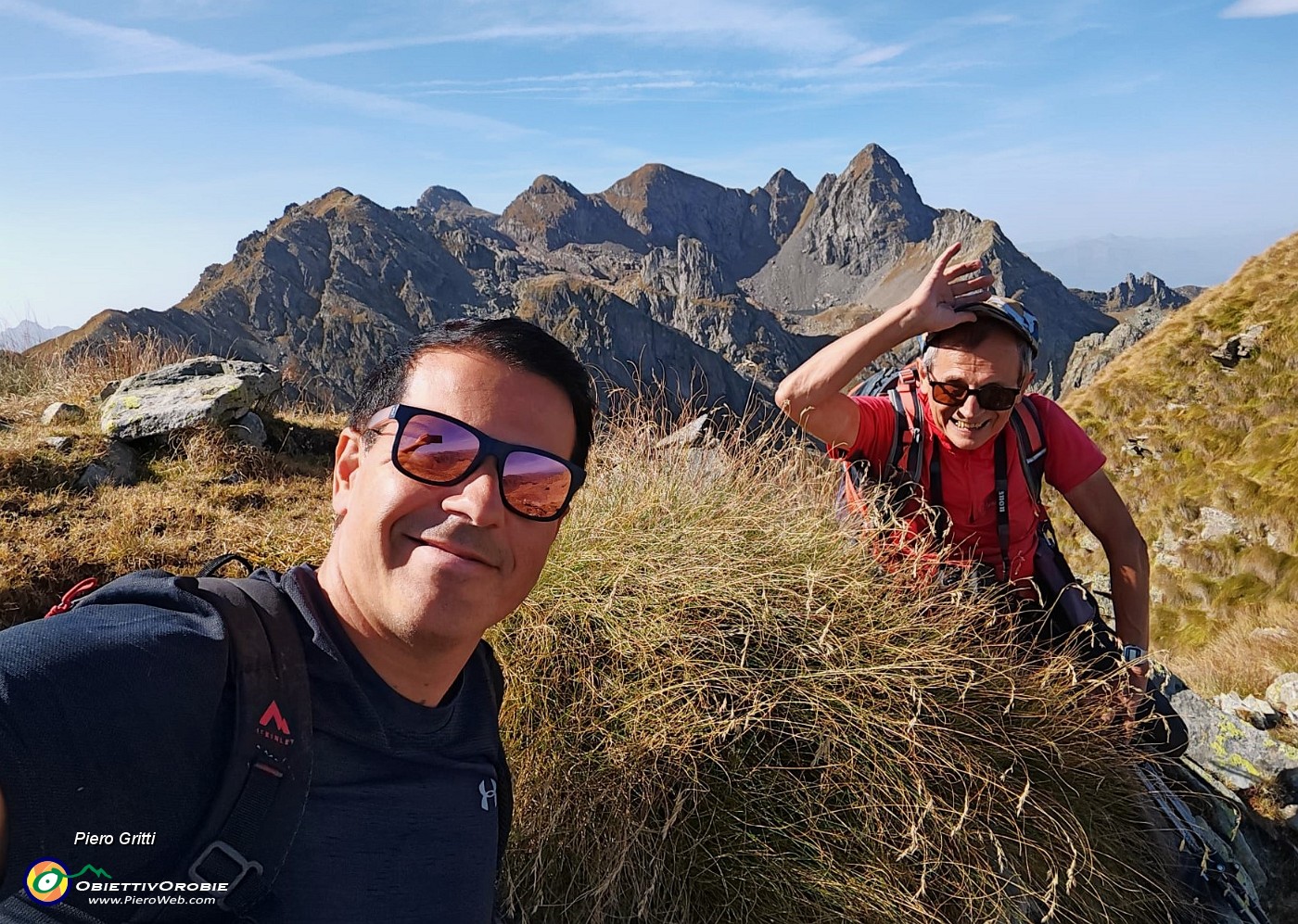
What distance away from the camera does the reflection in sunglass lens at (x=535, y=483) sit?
1842 mm

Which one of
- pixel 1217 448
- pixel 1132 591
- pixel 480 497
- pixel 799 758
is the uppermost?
pixel 480 497

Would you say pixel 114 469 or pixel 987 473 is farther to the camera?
pixel 114 469

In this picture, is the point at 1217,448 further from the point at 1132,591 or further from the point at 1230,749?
the point at 1132,591

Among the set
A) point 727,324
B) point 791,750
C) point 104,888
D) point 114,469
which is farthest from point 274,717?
point 727,324

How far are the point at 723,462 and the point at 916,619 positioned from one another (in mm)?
1736

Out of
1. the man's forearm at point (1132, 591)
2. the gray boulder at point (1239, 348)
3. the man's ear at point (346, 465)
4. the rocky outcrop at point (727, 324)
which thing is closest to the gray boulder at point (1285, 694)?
the man's forearm at point (1132, 591)

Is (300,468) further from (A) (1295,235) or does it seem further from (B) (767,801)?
(A) (1295,235)

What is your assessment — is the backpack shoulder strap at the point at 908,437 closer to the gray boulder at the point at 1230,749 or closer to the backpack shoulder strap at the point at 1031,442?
the backpack shoulder strap at the point at 1031,442

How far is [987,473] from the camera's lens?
12.3 feet

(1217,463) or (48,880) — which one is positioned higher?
(48,880)

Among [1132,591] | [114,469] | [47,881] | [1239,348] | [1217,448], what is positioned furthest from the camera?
[1239,348]

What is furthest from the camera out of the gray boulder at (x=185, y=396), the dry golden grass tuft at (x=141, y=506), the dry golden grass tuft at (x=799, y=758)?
the gray boulder at (x=185, y=396)

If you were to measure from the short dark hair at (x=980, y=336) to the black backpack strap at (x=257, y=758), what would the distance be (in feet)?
10.1

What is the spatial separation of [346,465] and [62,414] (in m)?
7.80
